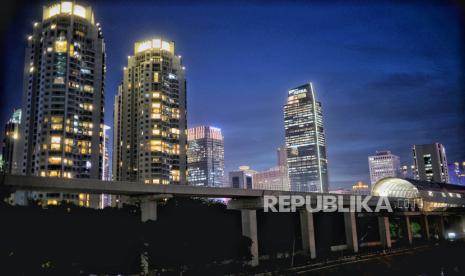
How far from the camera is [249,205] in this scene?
2211 inches

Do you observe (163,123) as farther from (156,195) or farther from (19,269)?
(19,269)

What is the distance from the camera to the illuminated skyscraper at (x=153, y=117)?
14450 cm

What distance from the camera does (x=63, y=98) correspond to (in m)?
116

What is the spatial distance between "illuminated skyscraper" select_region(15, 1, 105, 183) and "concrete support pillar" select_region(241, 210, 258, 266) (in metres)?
72.8

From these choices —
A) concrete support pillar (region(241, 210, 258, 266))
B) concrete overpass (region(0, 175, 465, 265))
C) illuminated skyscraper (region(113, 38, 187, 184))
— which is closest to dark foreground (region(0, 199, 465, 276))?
concrete support pillar (region(241, 210, 258, 266))

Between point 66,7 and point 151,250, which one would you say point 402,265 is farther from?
point 66,7

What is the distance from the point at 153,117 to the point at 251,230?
10043 centimetres

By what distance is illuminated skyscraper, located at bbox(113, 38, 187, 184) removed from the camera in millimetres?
144500

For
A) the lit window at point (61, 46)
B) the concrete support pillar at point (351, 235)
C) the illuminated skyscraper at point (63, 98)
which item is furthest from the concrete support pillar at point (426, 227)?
the lit window at point (61, 46)

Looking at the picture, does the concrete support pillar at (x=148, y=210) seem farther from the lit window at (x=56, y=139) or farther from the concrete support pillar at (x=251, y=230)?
the lit window at (x=56, y=139)

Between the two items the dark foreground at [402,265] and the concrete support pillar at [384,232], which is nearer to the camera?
the dark foreground at [402,265]

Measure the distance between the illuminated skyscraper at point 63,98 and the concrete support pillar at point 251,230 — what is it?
7280 cm

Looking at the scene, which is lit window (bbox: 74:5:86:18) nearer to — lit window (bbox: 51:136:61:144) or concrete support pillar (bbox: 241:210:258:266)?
lit window (bbox: 51:136:61:144)

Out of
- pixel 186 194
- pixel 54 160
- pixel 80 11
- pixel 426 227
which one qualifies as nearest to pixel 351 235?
pixel 426 227
